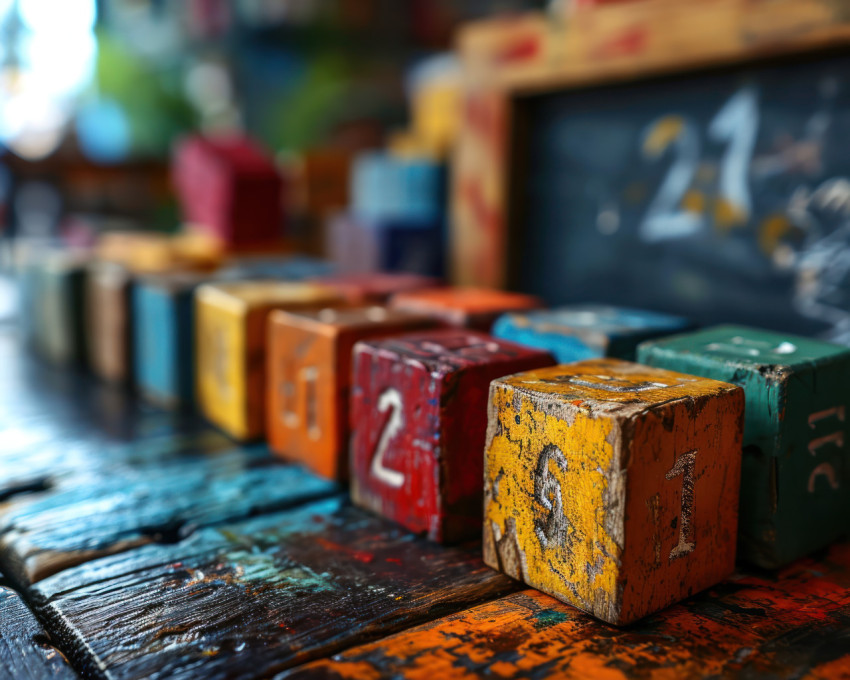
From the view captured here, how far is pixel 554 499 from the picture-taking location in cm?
83

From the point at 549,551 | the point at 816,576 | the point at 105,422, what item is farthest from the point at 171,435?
the point at 816,576

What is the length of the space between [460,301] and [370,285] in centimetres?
31

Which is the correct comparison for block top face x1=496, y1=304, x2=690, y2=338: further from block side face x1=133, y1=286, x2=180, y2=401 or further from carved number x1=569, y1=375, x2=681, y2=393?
block side face x1=133, y1=286, x2=180, y2=401

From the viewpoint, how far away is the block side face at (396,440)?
984mm

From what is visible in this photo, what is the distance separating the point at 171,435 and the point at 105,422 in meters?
0.19

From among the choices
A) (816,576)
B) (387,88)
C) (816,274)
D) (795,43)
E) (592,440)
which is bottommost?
(816,576)

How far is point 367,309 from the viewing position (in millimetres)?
1407

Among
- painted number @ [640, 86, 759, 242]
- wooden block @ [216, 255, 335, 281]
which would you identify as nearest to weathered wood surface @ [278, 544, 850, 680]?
painted number @ [640, 86, 759, 242]

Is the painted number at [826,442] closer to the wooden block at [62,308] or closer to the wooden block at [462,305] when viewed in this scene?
the wooden block at [462,305]

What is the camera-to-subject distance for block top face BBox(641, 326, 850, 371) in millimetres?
934

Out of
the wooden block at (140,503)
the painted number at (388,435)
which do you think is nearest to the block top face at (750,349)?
the painted number at (388,435)

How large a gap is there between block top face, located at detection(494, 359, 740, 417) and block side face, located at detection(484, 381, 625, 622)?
0.01 m

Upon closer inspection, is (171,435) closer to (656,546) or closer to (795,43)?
(656,546)

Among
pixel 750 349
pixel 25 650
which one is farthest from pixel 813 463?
pixel 25 650
